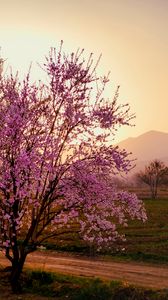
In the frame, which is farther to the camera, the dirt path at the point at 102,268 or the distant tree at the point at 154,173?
the distant tree at the point at 154,173

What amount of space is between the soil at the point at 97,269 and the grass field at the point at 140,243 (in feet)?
3.57

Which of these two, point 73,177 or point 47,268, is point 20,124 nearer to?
point 73,177

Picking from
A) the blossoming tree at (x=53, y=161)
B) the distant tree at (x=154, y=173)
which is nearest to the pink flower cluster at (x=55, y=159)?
the blossoming tree at (x=53, y=161)

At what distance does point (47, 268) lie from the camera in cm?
2198

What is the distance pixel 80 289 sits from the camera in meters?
17.8

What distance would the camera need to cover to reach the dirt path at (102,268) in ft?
64.2

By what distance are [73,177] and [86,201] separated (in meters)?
0.98

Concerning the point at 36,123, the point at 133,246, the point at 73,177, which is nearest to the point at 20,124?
the point at 36,123

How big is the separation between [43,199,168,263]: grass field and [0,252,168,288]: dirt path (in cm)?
109

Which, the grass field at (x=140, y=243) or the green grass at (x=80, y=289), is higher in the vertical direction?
the grass field at (x=140, y=243)

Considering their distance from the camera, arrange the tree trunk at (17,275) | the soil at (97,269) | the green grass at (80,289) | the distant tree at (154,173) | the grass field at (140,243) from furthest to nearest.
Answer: the distant tree at (154,173) < the grass field at (140,243) < the soil at (97,269) < the tree trunk at (17,275) < the green grass at (80,289)

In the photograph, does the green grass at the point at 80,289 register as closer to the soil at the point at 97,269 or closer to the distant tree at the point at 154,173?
the soil at the point at 97,269

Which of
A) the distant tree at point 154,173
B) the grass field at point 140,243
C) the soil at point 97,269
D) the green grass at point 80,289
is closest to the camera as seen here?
the green grass at point 80,289

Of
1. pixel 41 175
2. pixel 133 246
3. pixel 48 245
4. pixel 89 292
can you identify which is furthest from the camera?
pixel 48 245
